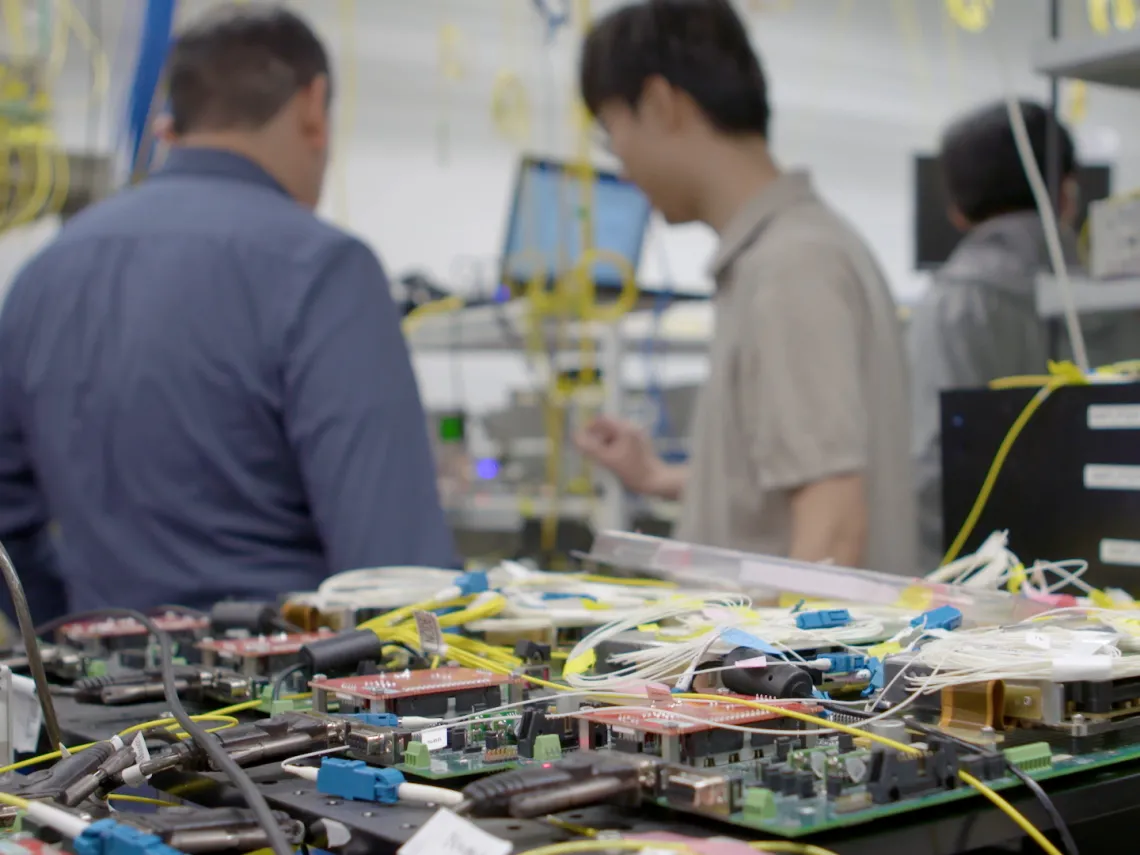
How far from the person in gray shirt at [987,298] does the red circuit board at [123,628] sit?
1368mm

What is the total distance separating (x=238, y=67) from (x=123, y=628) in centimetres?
92

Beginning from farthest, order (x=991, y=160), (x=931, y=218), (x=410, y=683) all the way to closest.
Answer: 1. (x=931, y=218)
2. (x=991, y=160)
3. (x=410, y=683)

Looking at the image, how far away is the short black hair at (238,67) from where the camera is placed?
162 centimetres

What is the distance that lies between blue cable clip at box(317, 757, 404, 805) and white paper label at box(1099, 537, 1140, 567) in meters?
0.77

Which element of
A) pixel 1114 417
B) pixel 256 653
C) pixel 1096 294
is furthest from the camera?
pixel 1096 294

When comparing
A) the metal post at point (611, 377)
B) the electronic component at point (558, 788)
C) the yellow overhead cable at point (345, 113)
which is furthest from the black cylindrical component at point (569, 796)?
the yellow overhead cable at point (345, 113)

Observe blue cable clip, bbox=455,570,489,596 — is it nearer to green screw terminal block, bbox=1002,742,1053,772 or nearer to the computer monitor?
green screw terminal block, bbox=1002,742,1053,772

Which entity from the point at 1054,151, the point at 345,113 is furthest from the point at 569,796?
the point at 345,113

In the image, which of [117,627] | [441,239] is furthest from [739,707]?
[441,239]

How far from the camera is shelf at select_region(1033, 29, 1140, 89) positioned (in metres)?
Answer: 1.43

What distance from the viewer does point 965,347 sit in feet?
7.00

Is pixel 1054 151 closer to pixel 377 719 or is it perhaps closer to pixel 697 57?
pixel 697 57

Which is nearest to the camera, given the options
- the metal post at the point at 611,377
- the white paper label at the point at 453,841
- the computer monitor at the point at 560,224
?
the white paper label at the point at 453,841

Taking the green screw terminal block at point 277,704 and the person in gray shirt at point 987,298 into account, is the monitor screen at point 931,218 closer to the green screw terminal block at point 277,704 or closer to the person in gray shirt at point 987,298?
the person in gray shirt at point 987,298
